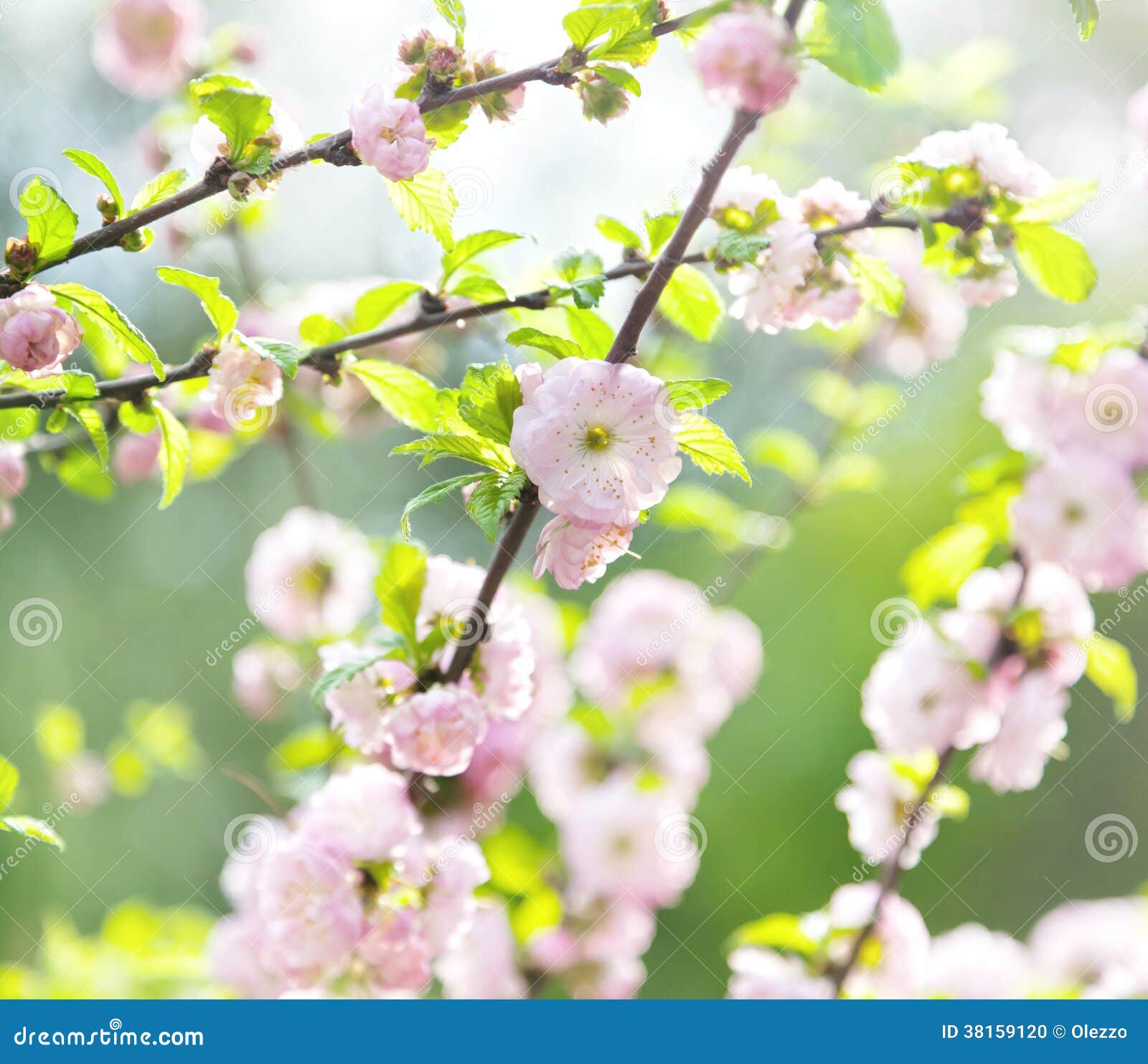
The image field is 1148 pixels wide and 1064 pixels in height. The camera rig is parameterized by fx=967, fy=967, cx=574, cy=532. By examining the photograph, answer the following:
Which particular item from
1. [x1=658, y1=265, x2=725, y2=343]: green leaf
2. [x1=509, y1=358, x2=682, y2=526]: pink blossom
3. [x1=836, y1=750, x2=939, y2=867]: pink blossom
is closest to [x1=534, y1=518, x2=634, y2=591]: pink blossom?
[x1=509, y1=358, x2=682, y2=526]: pink blossom

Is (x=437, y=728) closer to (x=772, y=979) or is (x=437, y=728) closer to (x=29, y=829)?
(x=29, y=829)

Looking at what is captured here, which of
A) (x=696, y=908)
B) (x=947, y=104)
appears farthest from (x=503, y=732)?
(x=696, y=908)

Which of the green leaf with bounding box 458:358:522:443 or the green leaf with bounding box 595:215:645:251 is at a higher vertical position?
the green leaf with bounding box 595:215:645:251

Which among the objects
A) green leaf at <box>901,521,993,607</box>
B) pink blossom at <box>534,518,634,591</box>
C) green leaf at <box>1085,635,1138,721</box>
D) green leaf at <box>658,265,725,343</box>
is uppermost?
green leaf at <box>658,265,725,343</box>

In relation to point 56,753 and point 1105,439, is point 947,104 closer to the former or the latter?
point 1105,439

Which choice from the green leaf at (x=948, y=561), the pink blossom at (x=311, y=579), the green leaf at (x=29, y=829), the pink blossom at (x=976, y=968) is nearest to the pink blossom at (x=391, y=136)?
the green leaf at (x=29, y=829)

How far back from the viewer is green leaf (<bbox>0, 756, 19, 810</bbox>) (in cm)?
77

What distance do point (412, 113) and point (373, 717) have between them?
54 cm

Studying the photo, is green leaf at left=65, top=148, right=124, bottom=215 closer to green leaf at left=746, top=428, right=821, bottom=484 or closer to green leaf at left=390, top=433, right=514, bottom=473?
green leaf at left=390, top=433, right=514, bottom=473

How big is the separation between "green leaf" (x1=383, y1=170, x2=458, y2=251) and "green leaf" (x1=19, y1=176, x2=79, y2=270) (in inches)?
9.9

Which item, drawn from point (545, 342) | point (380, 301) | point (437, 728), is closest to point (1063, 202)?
point (545, 342)

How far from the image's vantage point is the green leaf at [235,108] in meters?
0.73

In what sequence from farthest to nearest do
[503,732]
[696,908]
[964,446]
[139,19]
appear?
[964,446]
[696,908]
[139,19]
[503,732]
